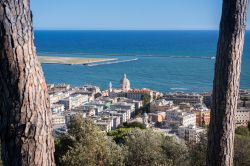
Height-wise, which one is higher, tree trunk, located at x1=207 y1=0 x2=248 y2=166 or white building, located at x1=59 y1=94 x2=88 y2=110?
tree trunk, located at x1=207 y1=0 x2=248 y2=166

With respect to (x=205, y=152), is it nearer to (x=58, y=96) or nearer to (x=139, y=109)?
(x=139, y=109)

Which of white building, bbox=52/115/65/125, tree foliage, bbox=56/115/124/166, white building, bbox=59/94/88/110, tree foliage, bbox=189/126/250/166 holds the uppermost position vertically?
tree foliage, bbox=56/115/124/166

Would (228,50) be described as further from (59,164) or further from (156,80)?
(156,80)

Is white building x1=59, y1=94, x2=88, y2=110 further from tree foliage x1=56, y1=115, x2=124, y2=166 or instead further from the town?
tree foliage x1=56, y1=115, x2=124, y2=166

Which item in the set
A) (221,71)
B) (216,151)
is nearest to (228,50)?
(221,71)

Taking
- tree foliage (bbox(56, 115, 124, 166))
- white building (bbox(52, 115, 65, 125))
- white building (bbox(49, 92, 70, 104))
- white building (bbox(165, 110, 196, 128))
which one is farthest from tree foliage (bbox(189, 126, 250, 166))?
white building (bbox(49, 92, 70, 104))

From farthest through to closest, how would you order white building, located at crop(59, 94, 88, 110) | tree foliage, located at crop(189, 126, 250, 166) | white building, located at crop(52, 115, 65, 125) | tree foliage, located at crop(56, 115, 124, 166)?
white building, located at crop(59, 94, 88, 110) → white building, located at crop(52, 115, 65, 125) → tree foliage, located at crop(189, 126, 250, 166) → tree foliage, located at crop(56, 115, 124, 166)

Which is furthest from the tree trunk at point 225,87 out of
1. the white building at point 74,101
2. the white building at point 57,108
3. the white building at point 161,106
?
the white building at point 74,101
